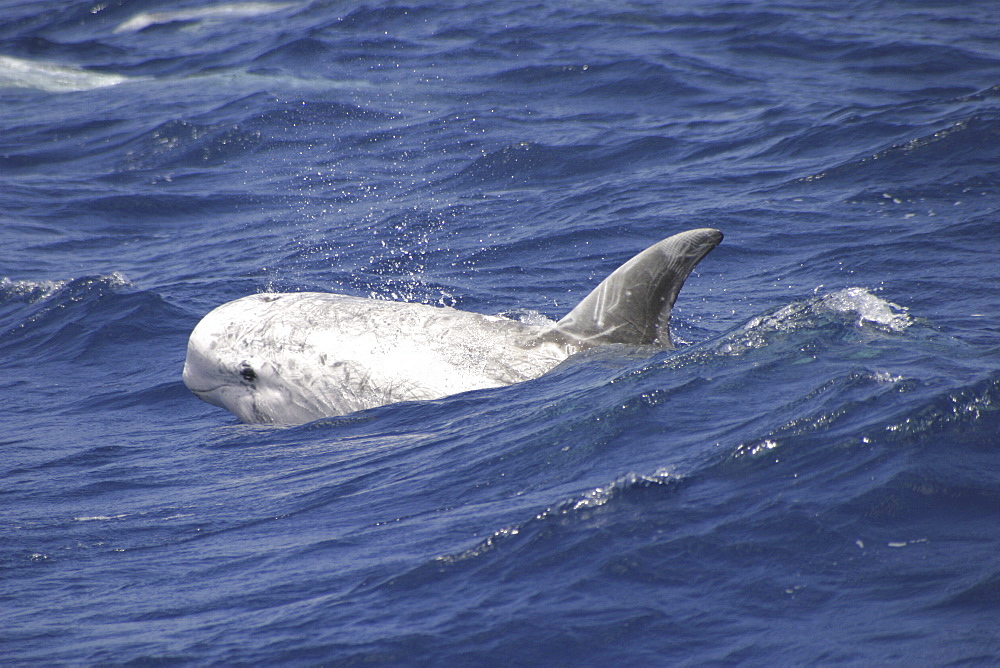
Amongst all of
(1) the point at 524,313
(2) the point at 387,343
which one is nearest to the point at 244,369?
(2) the point at 387,343

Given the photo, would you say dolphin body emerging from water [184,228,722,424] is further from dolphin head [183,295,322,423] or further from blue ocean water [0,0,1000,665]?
blue ocean water [0,0,1000,665]

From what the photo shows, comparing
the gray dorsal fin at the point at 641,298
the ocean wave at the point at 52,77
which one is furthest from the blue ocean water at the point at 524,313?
the gray dorsal fin at the point at 641,298

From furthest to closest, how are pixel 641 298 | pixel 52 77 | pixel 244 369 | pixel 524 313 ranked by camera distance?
1. pixel 52 77
2. pixel 524 313
3. pixel 244 369
4. pixel 641 298

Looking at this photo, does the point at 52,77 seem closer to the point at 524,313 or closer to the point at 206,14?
the point at 206,14

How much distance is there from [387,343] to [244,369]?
1.28m

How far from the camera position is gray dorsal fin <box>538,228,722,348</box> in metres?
7.98

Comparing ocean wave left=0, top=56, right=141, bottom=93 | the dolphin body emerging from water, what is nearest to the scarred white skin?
the dolphin body emerging from water

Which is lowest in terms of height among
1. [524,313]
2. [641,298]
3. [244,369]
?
[524,313]

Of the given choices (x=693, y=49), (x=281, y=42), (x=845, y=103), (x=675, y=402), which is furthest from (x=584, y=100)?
(x=675, y=402)

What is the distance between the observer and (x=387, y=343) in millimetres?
8875

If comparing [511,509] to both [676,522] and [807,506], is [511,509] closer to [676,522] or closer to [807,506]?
[676,522]

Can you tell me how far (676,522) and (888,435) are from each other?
4.65ft

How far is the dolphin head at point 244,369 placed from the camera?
→ 907 cm

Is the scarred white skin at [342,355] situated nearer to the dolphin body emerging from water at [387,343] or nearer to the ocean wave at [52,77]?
the dolphin body emerging from water at [387,343]
